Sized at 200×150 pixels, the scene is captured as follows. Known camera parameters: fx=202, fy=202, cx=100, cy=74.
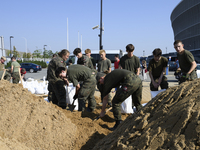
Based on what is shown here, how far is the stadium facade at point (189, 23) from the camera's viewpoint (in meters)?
48.1

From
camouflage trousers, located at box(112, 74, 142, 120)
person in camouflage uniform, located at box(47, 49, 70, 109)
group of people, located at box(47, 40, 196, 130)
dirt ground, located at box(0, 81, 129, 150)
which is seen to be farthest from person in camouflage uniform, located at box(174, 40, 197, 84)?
person in camouflage uniform, located at box(47, 49, 70, 109)

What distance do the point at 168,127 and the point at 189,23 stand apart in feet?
188

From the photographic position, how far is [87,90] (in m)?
4.89

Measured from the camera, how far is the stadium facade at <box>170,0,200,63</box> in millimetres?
48072

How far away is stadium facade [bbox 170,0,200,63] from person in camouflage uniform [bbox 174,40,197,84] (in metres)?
44.5

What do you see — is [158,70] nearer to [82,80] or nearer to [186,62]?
[186,62]

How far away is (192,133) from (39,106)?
2.43 m

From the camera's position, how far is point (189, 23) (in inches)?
2071

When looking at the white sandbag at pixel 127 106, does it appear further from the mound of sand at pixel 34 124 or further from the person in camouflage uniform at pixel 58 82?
the mound of sand at pixel 34 124

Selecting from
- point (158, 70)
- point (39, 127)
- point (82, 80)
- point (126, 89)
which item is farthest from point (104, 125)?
point (158, 70)

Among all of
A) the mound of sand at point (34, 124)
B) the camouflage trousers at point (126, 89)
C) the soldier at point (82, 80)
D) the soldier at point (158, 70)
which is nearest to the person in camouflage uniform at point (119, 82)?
the camouflage trousers at point (126, 89)

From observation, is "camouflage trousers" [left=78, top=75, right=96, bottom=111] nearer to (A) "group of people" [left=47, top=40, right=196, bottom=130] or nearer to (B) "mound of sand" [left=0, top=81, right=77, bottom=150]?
(A) "group of people" [left=47, top=40, right=196, bottom=130]

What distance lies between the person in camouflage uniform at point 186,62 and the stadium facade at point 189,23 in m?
44.5

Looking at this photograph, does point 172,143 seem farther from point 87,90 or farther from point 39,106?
point 87,90
